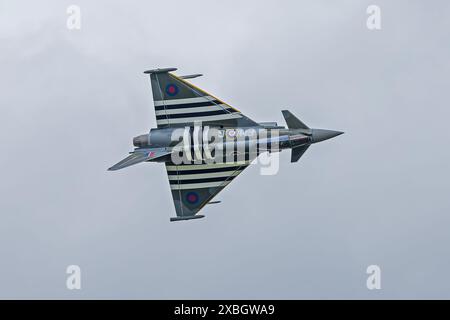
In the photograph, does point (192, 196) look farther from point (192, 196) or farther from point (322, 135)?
point (322, 135)

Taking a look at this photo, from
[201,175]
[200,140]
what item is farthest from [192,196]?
[200,140]

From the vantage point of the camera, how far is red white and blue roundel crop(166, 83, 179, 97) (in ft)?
283

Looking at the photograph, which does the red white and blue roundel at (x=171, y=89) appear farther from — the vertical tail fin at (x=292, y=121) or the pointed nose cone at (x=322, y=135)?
the pointed nose cone at (x=322, y=135)

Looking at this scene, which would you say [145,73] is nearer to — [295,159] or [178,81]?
[178,81]

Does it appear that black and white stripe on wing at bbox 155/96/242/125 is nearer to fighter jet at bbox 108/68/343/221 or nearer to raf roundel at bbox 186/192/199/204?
fighter jet at bbox 108/68/343/221

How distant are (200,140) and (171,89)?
4.84 metres

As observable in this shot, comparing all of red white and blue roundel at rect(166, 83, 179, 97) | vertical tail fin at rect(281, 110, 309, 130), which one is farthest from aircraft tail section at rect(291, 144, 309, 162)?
red white and blue roundel at rect(166, 83, 179, 97)

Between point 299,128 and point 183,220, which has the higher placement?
point 299,128

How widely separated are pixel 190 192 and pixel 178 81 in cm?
773

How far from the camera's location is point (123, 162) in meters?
83.2

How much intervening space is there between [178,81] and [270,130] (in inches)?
300

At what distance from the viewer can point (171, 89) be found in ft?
284

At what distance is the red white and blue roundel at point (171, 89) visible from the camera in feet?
283

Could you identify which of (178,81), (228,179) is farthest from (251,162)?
(178,81)
